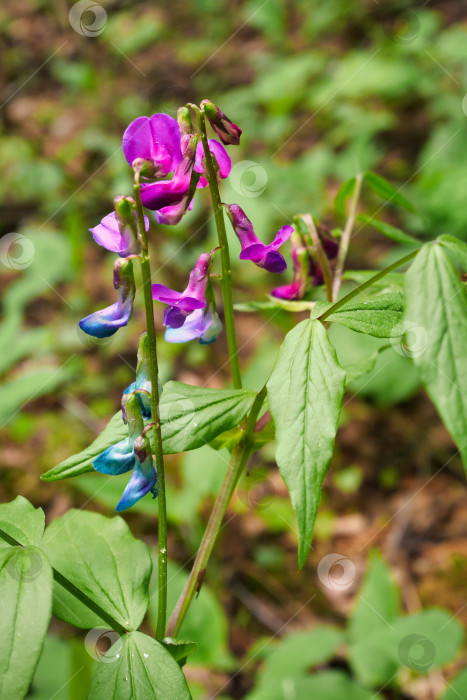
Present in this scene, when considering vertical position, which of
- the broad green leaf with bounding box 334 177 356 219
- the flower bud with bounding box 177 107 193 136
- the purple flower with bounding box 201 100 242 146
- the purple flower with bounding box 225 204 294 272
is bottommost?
the purple flower with bounding box 225 204 294 272

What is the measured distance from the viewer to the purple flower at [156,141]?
1.11m

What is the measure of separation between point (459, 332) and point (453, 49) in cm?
429

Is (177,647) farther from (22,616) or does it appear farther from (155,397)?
(155,397)

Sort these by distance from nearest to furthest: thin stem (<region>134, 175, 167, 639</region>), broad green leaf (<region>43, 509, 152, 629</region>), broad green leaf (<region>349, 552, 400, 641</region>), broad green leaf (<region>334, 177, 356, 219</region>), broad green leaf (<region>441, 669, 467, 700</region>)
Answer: thin stem (<region>134, 175, 167, 639</region>), broad green leaf (<region>43, 509, 152, 629</region>), broad green leaf (<region>334, 177, 356, 219</region>), broad green leaf (<region>441, 669, 467, 700</region>), broad green leaf (<region>349, 552, 400, 641</region>)

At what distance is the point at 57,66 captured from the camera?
21.3 ft

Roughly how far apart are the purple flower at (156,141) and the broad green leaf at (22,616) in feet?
2.40

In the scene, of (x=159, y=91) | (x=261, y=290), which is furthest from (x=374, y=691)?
(x=159, y=91)

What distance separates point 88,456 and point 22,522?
17cm

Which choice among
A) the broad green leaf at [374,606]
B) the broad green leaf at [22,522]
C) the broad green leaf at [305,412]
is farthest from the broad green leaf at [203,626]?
the broad green leaf at [305,412]

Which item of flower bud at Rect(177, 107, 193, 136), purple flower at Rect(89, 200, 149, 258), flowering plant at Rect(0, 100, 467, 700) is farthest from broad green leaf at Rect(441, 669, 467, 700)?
flower bud at Rect(177, 107, 193, 136)

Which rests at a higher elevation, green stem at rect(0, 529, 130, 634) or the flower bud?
the flower bud

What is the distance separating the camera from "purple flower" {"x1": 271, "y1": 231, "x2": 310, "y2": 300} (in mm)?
1497

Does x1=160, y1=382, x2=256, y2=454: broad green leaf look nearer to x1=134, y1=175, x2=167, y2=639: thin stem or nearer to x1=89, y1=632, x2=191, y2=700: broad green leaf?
x1=134, y1=175, x2=167, y2=639: thin stem

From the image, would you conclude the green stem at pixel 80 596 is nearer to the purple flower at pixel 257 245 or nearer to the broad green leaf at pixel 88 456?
the broad green leaf at pixel 88 456
